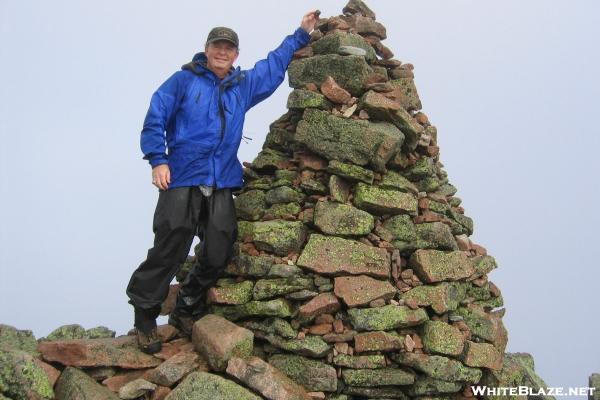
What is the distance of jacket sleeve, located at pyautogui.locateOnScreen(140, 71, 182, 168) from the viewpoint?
8586mm

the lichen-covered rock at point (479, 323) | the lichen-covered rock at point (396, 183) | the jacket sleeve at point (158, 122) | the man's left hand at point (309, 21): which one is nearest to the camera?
the jacket sleeve at point (158, 122)

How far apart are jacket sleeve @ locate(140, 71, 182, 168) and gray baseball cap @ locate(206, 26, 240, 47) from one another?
1.11 meters

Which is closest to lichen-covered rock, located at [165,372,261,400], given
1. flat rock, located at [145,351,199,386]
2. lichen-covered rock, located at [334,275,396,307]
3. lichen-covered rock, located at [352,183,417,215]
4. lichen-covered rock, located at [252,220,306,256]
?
flat rock, located at [145,351,199,386]

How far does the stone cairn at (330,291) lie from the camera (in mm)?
8266

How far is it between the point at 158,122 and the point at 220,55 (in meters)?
1.79

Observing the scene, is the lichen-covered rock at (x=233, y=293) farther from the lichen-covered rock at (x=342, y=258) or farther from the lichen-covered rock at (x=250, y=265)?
A: the lichen-covered rock at (x=342, y=258)

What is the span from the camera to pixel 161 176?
849 centimetres

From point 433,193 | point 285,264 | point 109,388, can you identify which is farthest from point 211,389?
point 433,193

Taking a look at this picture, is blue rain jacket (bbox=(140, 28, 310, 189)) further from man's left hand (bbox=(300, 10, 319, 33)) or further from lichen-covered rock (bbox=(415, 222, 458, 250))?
lichen-covered rock (bbox=(415, 222, 458, 250))

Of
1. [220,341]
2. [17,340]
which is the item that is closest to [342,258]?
[220,341]

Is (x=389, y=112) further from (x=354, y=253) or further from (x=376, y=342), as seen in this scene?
(x=376, y=342)

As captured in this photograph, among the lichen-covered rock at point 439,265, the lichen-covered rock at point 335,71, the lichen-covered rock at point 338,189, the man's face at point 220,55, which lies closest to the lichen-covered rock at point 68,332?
the lichen-covered rock at point 338,189

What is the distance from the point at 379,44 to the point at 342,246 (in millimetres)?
5335

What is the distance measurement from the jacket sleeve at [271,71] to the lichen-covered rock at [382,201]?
2839 millimetres
